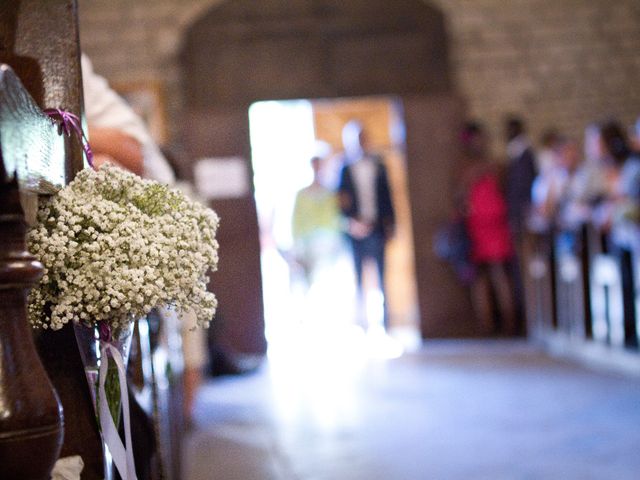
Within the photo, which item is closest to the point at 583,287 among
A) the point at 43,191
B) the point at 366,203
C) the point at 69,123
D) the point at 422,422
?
the point at 366,203

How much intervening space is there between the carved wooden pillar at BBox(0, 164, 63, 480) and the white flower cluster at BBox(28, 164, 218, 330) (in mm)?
302

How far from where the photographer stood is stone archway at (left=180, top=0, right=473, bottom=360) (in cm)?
898

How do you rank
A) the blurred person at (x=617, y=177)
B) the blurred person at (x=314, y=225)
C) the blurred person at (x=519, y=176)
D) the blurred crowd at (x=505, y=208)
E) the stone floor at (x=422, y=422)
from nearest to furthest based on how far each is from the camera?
1. the stone floor at (x=422, y=422)
2. the blurred person at (x=617, y=177)
3. the blurred crowd at (x=505, y=208)
4. the blurred person at (x=519, y=176)
5. the blurred person at (x=314, y=225)

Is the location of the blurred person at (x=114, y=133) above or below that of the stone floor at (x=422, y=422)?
above

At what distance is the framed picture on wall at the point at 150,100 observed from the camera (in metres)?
Result: 9.15

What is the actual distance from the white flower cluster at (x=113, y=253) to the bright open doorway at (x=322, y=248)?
6.76 meters

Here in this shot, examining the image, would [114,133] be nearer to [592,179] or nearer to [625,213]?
[625,213]

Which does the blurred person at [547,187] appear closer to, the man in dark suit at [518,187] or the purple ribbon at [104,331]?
the man in dark suit at [518,187]

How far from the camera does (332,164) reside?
12.8 meters

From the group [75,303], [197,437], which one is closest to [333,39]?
[197,437]

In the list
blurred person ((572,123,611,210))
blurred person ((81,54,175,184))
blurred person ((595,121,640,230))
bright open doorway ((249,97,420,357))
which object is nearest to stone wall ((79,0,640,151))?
bright open doorway ((249,97,420,357))

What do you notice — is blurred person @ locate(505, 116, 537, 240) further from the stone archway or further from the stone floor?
the stone floor

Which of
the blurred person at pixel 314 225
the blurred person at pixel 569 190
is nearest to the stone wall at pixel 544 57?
the blurred person at pixel 314 225

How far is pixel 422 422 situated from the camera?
482cm
